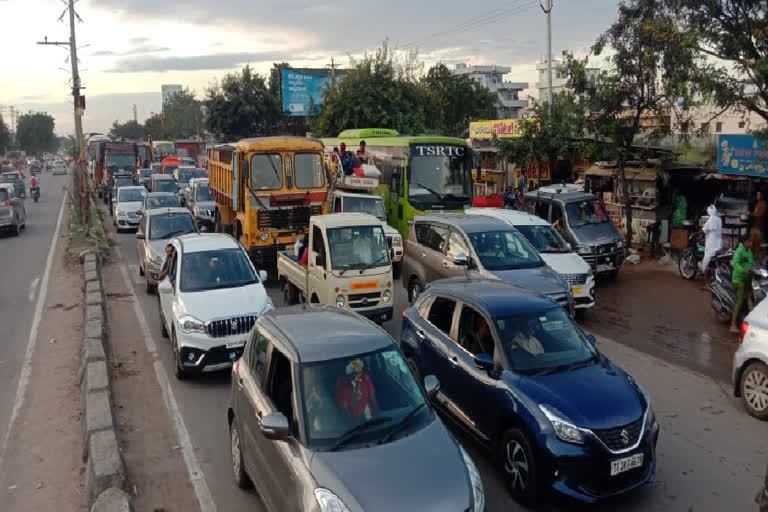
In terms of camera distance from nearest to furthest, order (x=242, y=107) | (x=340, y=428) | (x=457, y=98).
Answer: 1. (x=340, y=428)
2. (x=242, y=107)
3. (x=457, y=98)

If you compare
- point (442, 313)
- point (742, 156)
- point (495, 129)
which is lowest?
point (442, 313)

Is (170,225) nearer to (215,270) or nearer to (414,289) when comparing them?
(215,270)

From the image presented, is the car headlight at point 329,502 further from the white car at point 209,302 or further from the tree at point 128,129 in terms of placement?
the tree at point 128,129

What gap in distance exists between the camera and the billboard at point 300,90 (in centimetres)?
4928

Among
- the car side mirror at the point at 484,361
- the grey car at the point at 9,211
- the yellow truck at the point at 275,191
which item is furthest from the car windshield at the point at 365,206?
the grey car at the point at 9,211

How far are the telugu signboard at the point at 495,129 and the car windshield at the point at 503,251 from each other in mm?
14828

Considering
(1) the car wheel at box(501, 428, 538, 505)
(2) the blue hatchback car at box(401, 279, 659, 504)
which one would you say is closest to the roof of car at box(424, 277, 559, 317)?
(2) the blue hatchback car at box(401, 279, 659, 504)

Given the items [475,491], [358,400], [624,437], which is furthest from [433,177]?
[475,491]

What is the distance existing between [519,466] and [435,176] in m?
13.0

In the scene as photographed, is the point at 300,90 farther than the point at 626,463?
Yes

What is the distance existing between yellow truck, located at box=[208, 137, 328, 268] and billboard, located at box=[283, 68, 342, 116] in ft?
111

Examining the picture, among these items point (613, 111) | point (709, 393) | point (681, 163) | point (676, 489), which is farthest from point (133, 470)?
point (681, 163)

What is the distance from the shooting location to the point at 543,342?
715 centimetres

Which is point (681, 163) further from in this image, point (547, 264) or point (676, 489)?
point (676, 489)
